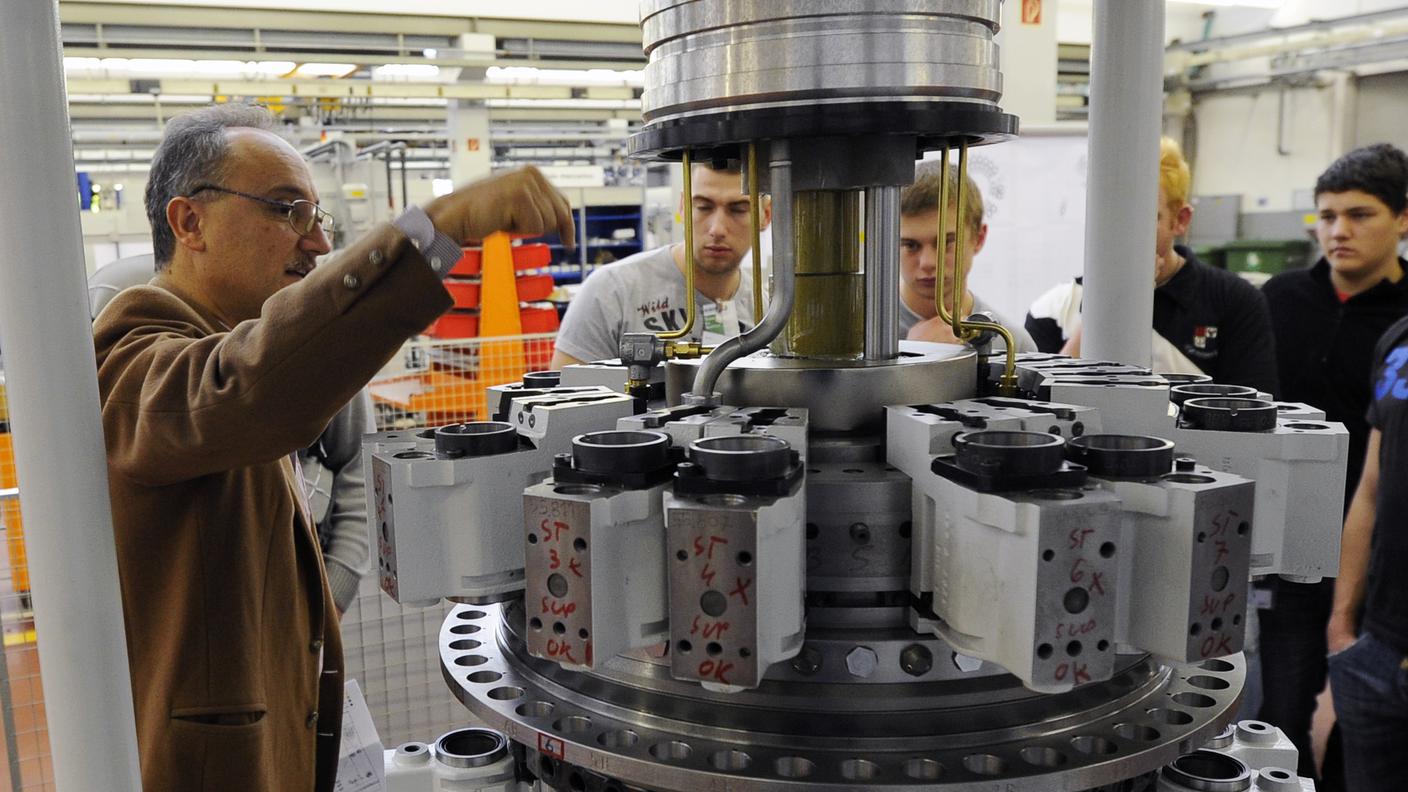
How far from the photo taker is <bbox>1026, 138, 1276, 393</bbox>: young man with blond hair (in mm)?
2451

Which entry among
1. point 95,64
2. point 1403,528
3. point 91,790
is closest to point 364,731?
point 91,790

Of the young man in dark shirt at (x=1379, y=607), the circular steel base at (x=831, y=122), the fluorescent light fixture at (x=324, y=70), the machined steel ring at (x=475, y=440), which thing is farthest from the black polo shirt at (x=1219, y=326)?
the fluorescent light fixture at (x=324, y=70)

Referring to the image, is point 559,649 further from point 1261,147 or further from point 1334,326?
point 1261,147

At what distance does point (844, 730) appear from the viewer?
780mm

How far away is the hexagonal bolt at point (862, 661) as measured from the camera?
0.77 meters

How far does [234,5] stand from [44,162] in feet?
22.7

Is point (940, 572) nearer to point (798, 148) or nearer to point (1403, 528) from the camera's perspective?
point (798, 148)

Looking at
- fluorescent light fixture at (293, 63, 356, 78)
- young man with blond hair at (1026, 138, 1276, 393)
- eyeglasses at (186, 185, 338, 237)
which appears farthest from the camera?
fluorescent light fixture at (293, 63, 356, 78)

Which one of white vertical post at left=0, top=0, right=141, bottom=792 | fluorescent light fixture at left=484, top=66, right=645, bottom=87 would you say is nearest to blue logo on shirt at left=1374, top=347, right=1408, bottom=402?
white vertical post at left=0, top=0, right=141, bottom=792

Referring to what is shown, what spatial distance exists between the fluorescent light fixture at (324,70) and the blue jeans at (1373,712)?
315 inches

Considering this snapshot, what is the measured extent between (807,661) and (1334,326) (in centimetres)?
261

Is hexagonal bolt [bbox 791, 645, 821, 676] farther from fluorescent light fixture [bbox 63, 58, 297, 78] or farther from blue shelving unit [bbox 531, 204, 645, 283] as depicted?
blue shelving unit [bbox 531, 204, 645, 283]

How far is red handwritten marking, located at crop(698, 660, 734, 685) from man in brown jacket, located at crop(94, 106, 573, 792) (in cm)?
46

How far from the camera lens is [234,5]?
6777mm
